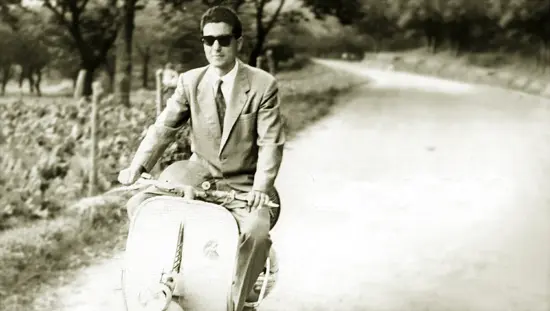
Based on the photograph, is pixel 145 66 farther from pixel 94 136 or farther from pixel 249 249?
pixel 249 249

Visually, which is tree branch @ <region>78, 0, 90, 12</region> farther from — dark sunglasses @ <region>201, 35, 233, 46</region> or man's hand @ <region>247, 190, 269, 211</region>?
man's hand @ <region>247, 190, 269, 211</region>

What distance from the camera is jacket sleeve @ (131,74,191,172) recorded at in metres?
1.59

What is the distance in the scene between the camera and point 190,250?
147 centimetres

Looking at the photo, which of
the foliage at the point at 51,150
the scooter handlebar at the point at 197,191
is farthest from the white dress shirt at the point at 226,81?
the foliage at the point at 51,150

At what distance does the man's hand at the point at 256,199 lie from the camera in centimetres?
149

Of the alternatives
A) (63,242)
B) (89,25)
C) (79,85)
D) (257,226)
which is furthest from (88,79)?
(257,226)

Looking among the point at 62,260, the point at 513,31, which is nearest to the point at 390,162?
the point at 513,31

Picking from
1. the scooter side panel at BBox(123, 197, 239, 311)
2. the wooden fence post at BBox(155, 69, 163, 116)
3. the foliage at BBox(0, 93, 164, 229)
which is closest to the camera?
the scooter side panel at BBox(123, 197, 239, 311)

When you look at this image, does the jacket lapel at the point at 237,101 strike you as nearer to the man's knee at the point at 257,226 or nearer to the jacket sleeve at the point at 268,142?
the jacket sleeve at the point at 268,142

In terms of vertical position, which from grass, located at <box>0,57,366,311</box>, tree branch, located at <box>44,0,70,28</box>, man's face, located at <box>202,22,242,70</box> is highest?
tree branch, located at <box>44,0,70,28</box>

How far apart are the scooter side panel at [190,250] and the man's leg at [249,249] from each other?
0.03 metres

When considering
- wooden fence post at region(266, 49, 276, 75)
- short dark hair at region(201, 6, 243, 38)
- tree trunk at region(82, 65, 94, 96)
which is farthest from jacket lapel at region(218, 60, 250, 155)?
tree trunk at region(82, 65, 94, 96)

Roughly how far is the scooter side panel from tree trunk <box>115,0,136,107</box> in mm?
621

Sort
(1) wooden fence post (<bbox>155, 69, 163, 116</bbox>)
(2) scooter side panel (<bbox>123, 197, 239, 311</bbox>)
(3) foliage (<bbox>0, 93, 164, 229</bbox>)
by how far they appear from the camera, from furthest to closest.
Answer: (3) foliage (<bbox>0, 93, 164, 229</bbox>) → (1) wooden fence post (<bbox>155, 69, 163, 116</bbox>) → (2) scooter side panel (<bbox>123, 197, 239, 311</bbox>)
